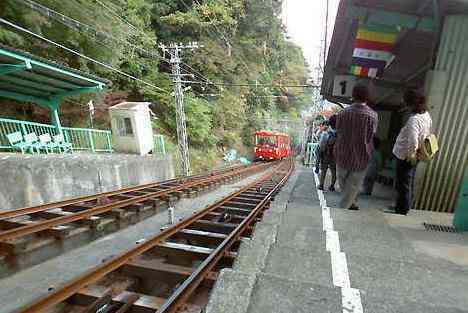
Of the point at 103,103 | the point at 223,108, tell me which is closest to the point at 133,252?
the point at 103,103

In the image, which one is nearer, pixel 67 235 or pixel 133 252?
pixel 133 252

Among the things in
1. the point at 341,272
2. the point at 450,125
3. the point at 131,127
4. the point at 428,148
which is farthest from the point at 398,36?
the point at 131,127

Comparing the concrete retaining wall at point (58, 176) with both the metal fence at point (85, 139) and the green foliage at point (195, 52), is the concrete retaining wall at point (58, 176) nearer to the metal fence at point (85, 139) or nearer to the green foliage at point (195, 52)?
the metal fence at point (85, 139)

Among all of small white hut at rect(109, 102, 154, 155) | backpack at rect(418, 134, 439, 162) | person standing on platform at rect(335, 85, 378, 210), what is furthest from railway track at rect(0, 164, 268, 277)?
small white hut at rect(109, 102, 154, 155)

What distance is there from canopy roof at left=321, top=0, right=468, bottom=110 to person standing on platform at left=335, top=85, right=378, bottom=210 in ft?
4.64

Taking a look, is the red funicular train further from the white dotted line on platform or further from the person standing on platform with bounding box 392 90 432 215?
the white dotted line on platform

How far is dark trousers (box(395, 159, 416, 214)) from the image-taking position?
181 inches

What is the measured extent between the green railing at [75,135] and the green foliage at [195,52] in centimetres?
359

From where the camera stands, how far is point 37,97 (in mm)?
11703

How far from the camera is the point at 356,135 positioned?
4.55 m

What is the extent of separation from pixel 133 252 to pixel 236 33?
1286 inches

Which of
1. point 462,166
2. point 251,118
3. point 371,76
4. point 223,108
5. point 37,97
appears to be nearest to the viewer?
point 462,166

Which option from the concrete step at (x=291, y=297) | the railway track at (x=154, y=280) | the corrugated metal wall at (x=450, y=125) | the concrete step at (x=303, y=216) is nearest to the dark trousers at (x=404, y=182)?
the corrugated metal wall at (x=450, y=125)

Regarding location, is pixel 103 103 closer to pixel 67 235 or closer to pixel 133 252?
pixel 67 235
